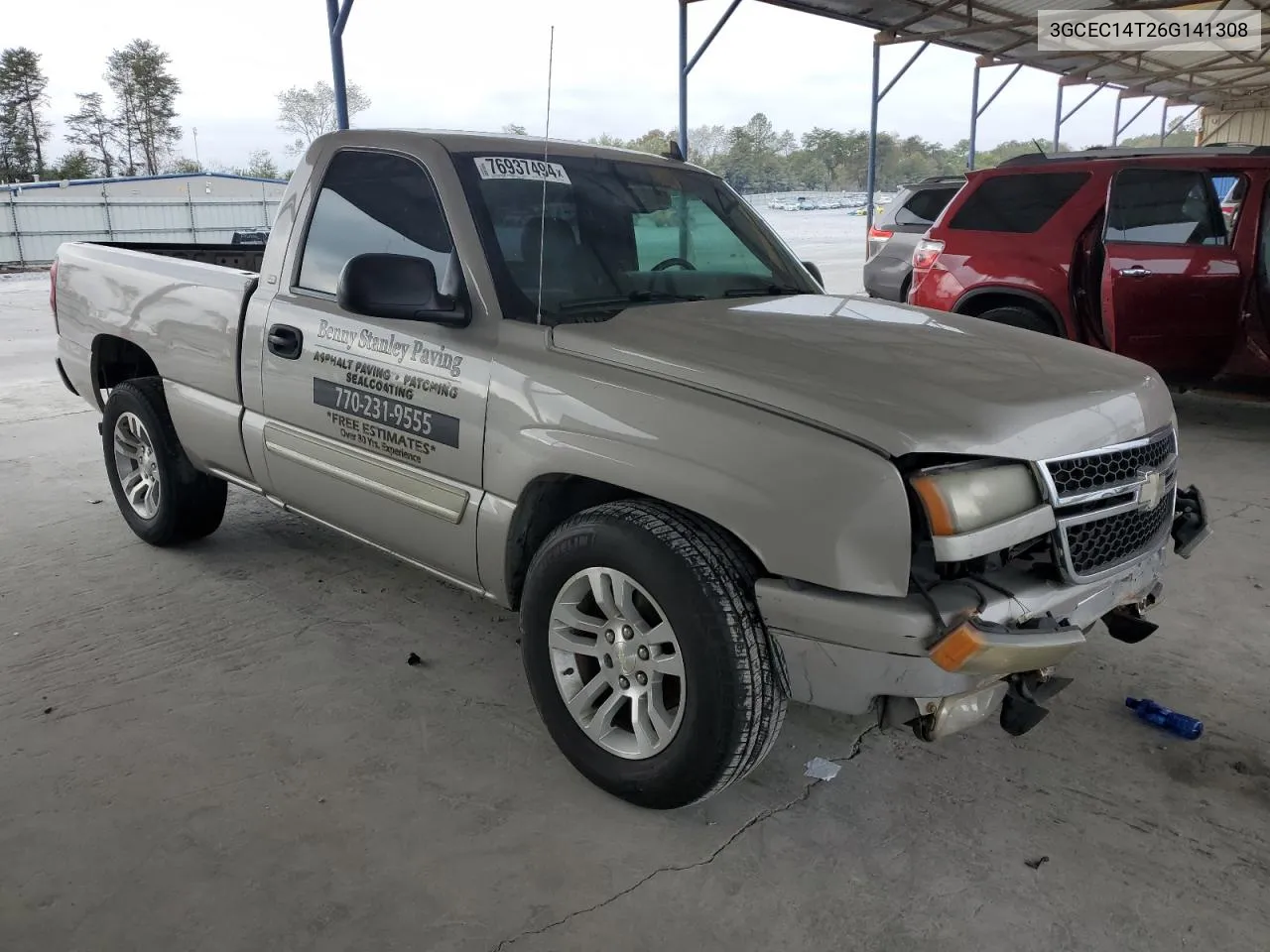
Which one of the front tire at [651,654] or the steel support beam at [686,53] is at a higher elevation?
the steel support beam at [686,53]

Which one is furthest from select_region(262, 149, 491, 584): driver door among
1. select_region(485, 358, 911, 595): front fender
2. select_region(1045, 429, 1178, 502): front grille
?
select_region(1045, 429, 1178, 502): front grille

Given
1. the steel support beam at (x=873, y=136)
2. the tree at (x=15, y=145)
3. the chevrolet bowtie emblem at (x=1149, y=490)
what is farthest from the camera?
the tree at (x=15, y=145)

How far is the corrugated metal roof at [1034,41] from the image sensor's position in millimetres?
14750

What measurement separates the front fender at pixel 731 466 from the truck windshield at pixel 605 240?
1.23 ft

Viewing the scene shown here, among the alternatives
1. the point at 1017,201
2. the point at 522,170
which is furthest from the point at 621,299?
the point at 1017,201

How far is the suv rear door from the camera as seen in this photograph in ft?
20.1

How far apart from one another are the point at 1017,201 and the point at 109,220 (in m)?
30.0

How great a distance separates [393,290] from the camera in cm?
272

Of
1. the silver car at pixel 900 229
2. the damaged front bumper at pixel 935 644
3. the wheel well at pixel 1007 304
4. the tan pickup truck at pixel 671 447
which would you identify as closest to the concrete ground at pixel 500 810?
the tan pickup truck at pixel 671 447

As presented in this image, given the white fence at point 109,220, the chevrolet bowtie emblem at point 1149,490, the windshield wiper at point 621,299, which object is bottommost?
the chevrolet bowtie emblem at point 1149,490

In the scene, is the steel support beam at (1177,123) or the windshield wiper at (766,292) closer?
the windshield wiper at (766,292)

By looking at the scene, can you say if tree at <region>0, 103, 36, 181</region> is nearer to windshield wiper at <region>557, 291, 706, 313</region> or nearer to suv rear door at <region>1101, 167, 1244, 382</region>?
suv rear door at <region>1101, 167, 1244, 382</region>

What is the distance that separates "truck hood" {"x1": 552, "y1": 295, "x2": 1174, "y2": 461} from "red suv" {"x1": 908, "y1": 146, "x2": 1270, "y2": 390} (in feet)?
12.1

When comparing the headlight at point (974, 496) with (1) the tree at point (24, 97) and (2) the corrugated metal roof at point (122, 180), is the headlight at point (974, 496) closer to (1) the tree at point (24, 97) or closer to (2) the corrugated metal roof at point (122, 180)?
(2) the corrugated metal roof at point (122, 180)
